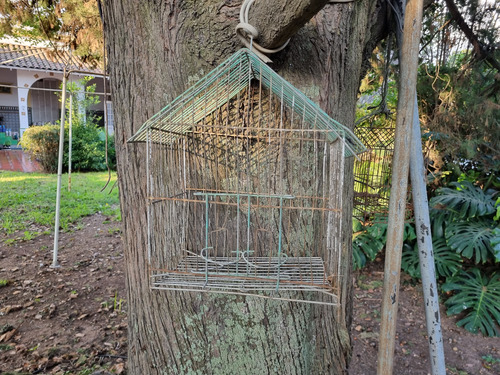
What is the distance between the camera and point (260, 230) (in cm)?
171

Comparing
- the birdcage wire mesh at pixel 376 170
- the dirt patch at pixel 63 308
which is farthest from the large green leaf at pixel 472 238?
the dirt patch at pixel 63 308

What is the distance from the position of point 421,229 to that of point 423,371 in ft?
6.48

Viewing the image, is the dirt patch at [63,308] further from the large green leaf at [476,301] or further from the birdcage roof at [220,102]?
the large green leaf at [476,301]

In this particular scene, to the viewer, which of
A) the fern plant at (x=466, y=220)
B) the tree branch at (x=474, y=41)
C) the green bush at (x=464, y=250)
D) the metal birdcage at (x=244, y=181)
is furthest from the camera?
the fern plant at (x=466, y=220)

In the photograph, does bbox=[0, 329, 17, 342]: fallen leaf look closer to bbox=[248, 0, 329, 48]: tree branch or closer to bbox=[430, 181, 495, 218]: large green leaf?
bbox=[248, 0, 329, 48]: tree branch

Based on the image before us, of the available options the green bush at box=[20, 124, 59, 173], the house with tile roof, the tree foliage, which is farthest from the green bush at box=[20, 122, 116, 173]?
the tree foliage

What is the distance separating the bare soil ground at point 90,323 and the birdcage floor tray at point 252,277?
69.7 inches

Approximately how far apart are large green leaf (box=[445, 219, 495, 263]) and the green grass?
200 inches

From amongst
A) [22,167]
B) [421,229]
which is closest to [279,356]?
[421,229]

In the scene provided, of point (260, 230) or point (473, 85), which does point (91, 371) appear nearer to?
point (260, 230)

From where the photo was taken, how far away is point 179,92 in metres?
1.70

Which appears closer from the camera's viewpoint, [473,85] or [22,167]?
[473,85]

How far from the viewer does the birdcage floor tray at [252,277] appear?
123cm

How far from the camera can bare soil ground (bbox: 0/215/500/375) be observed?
9.31ft
